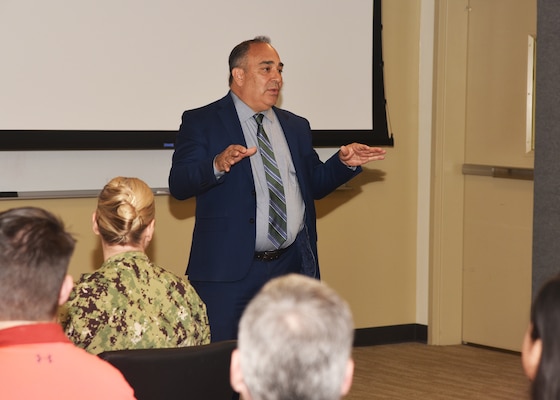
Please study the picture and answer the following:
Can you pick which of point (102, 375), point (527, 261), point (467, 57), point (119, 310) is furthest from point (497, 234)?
point (102, 375)

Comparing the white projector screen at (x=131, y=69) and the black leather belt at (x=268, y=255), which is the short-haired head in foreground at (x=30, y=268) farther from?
the white projector screen at (x=131, y=69)

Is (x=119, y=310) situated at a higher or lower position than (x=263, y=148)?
lower

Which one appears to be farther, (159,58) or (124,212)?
(159,58)

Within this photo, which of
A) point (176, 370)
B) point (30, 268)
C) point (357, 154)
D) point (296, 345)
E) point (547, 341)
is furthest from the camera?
point (357, 154)

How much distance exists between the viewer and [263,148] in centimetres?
383

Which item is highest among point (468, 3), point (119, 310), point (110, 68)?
point (468, 3)

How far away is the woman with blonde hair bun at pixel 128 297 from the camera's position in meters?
2.49

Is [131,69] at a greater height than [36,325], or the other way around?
[131,69]

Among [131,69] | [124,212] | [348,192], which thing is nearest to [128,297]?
[124,212]

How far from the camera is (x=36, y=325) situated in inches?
66.9

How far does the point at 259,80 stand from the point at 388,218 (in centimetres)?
213

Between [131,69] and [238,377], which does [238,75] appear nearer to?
[131,69]

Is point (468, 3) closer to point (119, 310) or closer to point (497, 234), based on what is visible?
point (497, 234)

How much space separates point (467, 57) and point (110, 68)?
7.37ft
